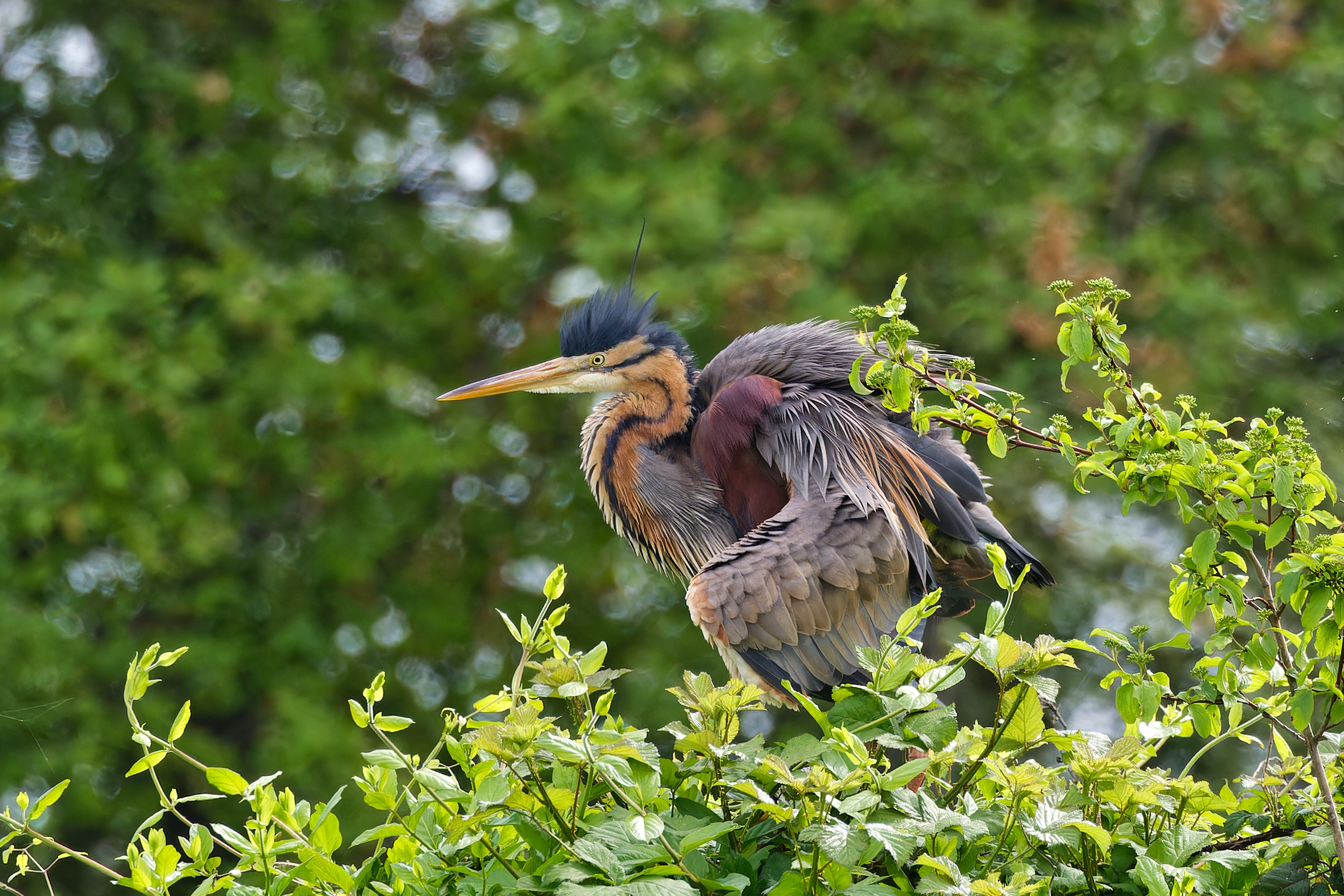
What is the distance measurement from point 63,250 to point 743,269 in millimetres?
3016

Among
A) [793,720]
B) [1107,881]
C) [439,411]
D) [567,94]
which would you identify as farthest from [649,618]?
[1107,881]

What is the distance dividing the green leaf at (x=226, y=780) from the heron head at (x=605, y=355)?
75.1 inches

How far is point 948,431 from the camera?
325 cm

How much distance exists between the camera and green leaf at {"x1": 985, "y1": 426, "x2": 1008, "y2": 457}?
1.54 m

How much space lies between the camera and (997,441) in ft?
5.05

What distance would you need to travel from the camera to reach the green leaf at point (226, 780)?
1.38 metres

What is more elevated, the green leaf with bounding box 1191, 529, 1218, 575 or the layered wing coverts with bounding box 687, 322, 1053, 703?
the green leaf with bounding box 1191, 529, 1218, 575

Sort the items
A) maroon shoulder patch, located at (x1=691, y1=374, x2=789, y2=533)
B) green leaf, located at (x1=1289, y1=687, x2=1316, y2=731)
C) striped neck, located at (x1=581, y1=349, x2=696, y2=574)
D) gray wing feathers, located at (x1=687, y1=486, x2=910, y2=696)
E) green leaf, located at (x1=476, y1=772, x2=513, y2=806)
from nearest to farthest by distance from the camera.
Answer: green leaf, located at (x1=476, y1=772, x2=513, y2=806), green leaf, located at (x1=1289, y1=687, x2=1316, y2=731), gray wing feathers, located at (x1=687, y1=486, x2=910, y2=696), maroon shoulder patch, located at (x1=691, y1=374, x2=789, y2=533), striped neck, located at (x1=581, y1=349, x2=696, y2=574)

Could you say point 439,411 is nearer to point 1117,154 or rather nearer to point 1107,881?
point 1117,154

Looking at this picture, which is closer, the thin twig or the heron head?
the thin twig

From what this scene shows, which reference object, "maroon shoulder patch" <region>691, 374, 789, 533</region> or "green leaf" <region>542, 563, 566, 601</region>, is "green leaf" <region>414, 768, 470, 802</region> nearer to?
"green leaf" <region>542, 563, 566, 601</region>

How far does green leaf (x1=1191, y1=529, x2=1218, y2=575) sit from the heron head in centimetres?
194

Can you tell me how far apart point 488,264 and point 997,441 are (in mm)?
4818

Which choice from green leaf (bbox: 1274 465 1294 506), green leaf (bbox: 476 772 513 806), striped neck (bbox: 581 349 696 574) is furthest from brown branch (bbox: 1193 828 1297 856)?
striped neck (bbox: 581 349 696 574)
